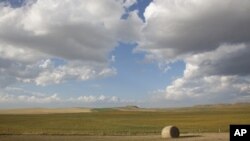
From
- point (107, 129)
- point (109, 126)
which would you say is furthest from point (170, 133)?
point (109, 126)

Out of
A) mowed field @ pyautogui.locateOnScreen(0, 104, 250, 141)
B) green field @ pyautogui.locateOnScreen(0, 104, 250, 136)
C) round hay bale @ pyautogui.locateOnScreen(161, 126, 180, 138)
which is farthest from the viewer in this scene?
green field @ pyautogui.locateOnScreen(0, 104, 250, 136)

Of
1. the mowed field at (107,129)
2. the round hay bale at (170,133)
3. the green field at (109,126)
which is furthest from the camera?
the green field at (109,126)

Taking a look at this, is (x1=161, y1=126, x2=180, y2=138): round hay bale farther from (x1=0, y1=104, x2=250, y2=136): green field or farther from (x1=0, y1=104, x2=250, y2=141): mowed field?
(x1=0, y1=104, x2=250, y2=136): green field

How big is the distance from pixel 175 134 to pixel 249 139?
3881 cm

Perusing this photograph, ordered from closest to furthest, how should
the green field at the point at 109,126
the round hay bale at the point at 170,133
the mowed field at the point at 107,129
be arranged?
the mowed field at the point at 107,129 < the round hay bale at the point at 170,133 < the green field at the point at 109,126

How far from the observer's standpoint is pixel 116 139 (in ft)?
155

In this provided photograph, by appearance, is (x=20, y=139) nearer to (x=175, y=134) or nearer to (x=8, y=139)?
(x=8, y=139)

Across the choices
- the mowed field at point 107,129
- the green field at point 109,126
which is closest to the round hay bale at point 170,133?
the mowed field at point 107,129

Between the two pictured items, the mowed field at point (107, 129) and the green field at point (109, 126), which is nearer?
the mowed field at point (107, 129)

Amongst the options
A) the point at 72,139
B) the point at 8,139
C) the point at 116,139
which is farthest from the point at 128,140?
the point at 8,139

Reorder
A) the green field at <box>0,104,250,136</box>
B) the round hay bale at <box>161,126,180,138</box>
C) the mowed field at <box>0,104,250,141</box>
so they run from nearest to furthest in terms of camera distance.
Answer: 1. the mowed field at <box>0,104,250,141</box>
2. the round hay bale at <box>161,126,180,138</box>
3. the green field at <box>0,104,250,136</box>

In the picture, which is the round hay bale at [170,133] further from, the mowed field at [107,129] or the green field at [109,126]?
the green field at [109,126]

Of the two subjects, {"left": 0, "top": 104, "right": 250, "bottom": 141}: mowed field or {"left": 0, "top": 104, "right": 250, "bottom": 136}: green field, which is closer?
{"left": 0, "top": 104, "right": 250, "bottom": 141}: mowed field

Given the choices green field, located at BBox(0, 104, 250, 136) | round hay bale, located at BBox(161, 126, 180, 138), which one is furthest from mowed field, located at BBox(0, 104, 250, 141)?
round hay bale, located at BBox(161, 126, 180, 138)
